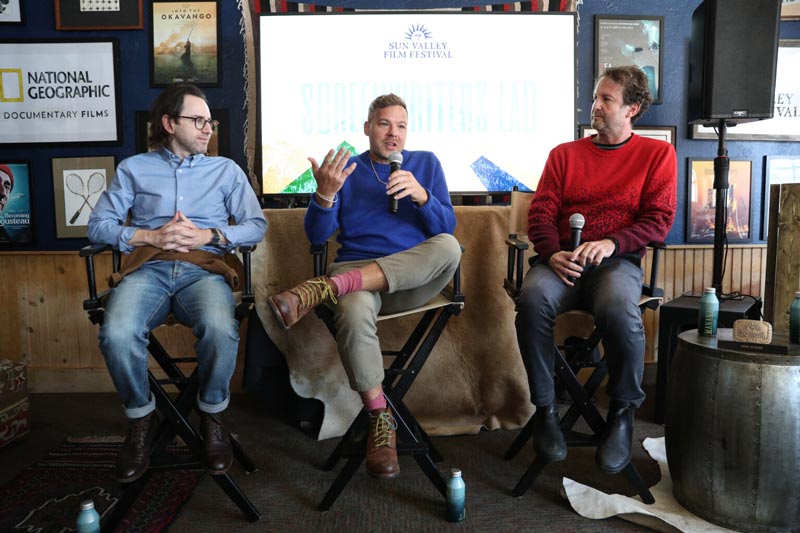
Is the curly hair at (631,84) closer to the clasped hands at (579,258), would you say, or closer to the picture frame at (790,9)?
the clasped hands at (579,258)

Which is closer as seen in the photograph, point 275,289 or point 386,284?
point 386,284

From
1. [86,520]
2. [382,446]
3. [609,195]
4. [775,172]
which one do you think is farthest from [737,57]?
[86,520]

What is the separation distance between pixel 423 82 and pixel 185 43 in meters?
1.31

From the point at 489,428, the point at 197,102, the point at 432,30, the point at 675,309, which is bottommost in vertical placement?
the point at 489,428

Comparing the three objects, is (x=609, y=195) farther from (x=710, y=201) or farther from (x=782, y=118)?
(x=782, y=118)

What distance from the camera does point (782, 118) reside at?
10.8ft

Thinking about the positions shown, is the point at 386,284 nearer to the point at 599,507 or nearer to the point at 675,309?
the point at 599,507

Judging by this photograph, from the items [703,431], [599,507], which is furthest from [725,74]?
[599,507]

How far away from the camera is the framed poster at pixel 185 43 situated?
313cm

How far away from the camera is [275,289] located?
2.66 m

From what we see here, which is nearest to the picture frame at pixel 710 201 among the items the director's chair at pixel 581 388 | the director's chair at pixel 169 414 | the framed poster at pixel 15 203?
the director's chair at pixel 581 388

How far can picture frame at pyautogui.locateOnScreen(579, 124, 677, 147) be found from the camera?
3223 millimetres

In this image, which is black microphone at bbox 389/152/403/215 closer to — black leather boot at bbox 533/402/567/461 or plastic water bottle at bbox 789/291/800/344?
black leather boot at bbox 533/402/567/461

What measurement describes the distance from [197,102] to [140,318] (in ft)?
2.82
